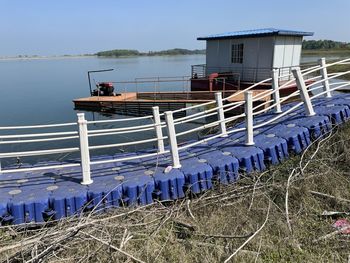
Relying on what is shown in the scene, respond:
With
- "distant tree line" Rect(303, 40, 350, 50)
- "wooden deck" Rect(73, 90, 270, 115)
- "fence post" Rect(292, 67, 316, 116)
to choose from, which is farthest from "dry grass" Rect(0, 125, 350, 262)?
"distant tree line" Rect(303, 40, 350, 50)

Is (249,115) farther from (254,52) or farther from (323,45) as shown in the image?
(323,45)

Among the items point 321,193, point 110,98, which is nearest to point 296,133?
point 321,193

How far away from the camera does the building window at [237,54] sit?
68.3 ft

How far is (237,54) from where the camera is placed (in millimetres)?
21016

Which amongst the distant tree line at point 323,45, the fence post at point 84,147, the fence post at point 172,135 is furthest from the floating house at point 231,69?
the distant tree line at point 323,45

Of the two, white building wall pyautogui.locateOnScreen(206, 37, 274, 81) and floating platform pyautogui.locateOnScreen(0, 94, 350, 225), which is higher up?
white building wall pyautogui.locateOnScreen(206, 37, 274, 81)

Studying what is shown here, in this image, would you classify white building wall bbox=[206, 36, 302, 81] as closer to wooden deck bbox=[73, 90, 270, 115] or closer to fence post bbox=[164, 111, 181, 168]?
wooden deck bbox=[73, 90, 270, 115]

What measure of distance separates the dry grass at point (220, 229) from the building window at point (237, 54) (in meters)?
16.6

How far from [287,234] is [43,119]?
2098 cm

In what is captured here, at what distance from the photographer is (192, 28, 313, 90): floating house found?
19.4m

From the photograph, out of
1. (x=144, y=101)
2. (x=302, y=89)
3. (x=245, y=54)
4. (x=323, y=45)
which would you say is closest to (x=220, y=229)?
(x=302, y=89)

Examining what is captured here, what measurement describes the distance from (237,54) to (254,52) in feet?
4.08

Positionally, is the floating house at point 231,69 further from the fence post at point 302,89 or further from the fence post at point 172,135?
the fence post at point 172,135

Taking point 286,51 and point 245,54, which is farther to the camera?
point 245,54
